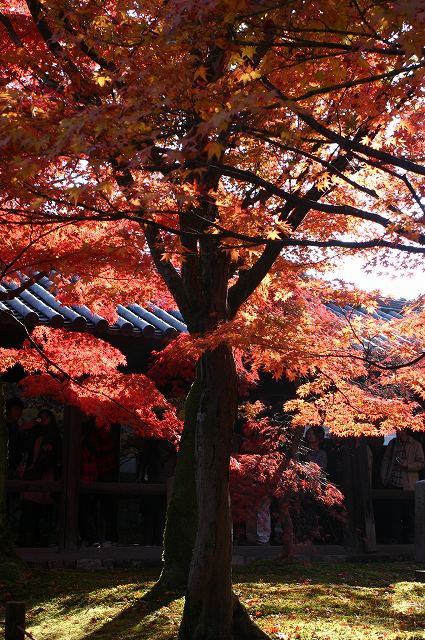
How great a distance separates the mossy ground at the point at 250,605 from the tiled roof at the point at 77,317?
130 inches

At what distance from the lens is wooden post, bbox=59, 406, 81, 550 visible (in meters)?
12.0

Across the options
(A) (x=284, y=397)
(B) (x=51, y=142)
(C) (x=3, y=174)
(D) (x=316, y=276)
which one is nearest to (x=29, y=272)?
(C) (x=3, y=174)

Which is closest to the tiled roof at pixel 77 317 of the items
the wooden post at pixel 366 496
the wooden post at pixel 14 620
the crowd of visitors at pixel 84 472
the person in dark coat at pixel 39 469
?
the crowd of visitors at pixel 84 472

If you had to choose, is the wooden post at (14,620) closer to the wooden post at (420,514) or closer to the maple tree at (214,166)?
the maple tree at (214,166)

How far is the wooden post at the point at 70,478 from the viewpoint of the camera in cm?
1197

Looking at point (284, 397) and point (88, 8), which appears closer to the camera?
point (88, 8)

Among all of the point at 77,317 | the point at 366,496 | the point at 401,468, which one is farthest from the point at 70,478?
the point at 401,468

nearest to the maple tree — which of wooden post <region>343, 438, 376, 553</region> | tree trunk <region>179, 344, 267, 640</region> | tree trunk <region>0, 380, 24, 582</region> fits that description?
tree trunk <region>179, 344, 267, 640</region>

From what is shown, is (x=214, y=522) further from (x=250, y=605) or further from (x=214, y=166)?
(x=214, y=166)

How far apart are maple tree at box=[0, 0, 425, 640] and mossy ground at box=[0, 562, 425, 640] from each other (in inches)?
33.9

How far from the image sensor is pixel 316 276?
10000mm

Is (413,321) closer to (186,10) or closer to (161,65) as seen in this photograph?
(161,65)

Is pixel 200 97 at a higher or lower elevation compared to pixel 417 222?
higher

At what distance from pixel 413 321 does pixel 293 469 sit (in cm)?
447
